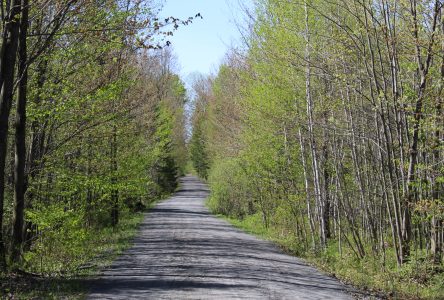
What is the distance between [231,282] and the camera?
31.5 ft

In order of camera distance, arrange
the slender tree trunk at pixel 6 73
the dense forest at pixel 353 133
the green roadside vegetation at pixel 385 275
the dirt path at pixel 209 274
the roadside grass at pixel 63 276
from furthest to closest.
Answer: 1. the dense forest at pixel 353 133
2. the green roadside vegetation at pixel 385 275
3. the slender tree trunk at pixel 6 73
4. the dirt path at pixel 209 274
5. the roadside grass at pixel 63 276

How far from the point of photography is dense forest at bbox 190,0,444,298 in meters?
9.98

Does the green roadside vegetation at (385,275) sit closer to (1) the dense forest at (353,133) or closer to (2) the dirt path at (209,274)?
(1) the dense forest at (353,133)

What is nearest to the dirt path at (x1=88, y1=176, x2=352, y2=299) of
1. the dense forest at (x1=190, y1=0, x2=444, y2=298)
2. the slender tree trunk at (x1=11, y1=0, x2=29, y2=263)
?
the dense forest at (x1=190, y1=0, x2=444, y2=298)

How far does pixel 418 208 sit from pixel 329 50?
4.74 meters

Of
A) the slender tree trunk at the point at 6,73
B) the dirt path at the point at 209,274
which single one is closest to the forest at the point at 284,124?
the slender tree trunk at the point at 6,73

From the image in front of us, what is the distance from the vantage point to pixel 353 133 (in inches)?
437

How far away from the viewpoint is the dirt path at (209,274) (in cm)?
860

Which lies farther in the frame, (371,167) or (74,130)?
(371,167)

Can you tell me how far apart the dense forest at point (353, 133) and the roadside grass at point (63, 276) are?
211 inches

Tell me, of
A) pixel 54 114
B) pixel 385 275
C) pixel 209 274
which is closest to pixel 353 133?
pixel 385 275

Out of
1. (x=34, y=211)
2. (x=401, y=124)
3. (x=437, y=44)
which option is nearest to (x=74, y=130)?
(x=34, y=211)

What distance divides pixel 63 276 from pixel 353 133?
21.5 feet

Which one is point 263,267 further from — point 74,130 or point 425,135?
point 74,130
